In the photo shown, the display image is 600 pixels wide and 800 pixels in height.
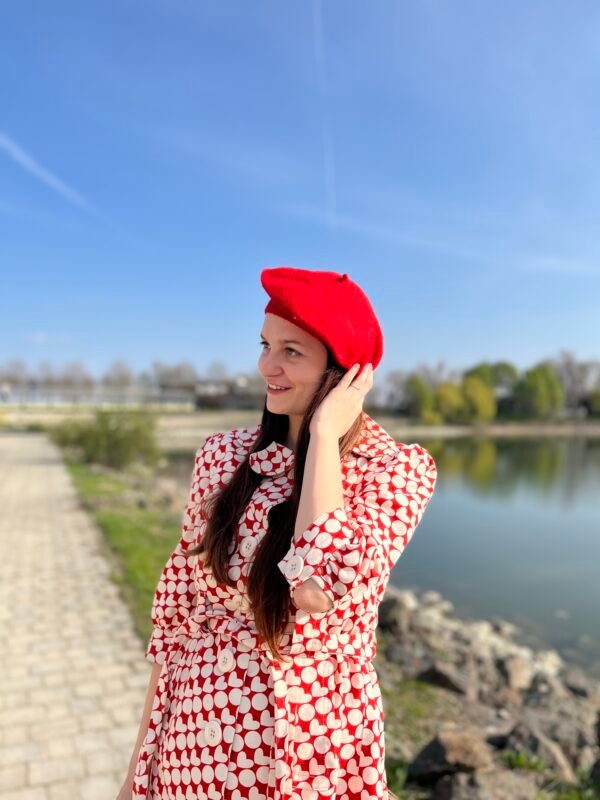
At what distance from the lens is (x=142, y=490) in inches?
534

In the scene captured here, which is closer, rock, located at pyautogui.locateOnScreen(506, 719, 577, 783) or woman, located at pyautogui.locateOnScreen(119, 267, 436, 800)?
woman, located at pyautogui.locateOnScreen(119, 267, 436, 800)

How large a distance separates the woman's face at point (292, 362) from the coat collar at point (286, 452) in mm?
95

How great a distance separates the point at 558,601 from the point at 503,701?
211 inches

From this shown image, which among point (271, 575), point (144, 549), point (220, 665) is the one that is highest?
point (271, 575)

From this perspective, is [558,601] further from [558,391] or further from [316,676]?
[558,391]

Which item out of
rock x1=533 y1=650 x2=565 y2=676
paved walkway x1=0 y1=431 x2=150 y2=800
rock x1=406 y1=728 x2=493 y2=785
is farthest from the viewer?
rock x1=533 y1=650 x2=565 y2=676

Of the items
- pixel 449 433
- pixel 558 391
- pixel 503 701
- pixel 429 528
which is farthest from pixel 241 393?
pixel 503 701

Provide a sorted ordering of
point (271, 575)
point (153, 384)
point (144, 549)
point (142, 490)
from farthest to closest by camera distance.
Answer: point (153, 384), point (142, 490), point (144, 549), point (271, 575)

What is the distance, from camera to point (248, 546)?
139cm

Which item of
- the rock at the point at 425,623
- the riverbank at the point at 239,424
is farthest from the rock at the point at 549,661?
the riverbank at the point at 239,424

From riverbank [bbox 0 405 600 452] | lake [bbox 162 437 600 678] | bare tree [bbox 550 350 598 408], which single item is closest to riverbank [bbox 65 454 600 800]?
lake [bbox 162 437 600 678]

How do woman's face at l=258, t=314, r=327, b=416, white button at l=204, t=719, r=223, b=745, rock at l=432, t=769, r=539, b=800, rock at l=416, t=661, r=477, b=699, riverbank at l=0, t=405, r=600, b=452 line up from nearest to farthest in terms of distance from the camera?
white button at l=204, t=719, r=223, b=745 → woman's face at l=258, t=314, r=327, b=416 → rock at l=432, t=769, r=539, b=800 → rock at l=416, t=661, r=477, b=699 → riverbank at l=0, t=405, r=600, b=452

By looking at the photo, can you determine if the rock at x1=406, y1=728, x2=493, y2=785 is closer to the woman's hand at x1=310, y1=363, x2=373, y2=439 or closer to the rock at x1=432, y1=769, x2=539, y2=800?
the rock at x1=432, y1=769, x2=539, y2=800

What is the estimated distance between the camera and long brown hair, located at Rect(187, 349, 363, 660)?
4.32ft
